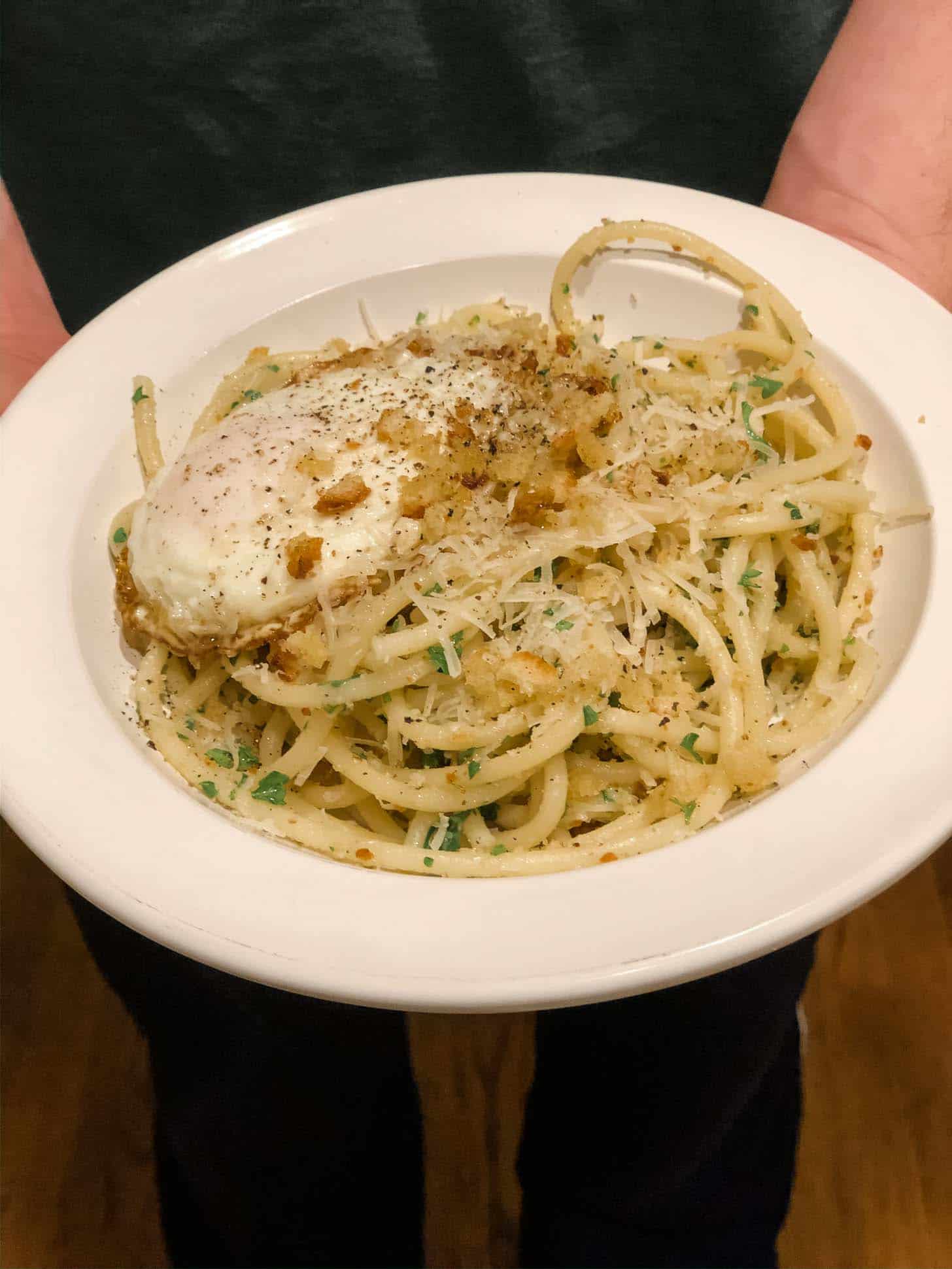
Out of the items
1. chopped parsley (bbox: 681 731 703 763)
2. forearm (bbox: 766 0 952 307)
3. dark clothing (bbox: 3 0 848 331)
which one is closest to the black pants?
chopped parsley (bbox: 681 731 703 763)

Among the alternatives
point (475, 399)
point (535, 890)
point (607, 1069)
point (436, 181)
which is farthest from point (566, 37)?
point (607, 1069)

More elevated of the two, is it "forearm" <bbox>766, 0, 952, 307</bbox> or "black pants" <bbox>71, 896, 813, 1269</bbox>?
"forearm" <bbox>766, 0, 952, 307</bbox>

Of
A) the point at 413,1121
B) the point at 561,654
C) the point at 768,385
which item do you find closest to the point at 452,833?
the point at 561,654

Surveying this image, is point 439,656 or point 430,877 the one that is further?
point 439,656

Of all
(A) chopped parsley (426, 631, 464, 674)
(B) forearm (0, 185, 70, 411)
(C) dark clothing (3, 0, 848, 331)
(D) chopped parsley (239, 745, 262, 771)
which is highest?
(C) dark clothing (3, 0, 848, 331)

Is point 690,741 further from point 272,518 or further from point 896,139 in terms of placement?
point 896,139

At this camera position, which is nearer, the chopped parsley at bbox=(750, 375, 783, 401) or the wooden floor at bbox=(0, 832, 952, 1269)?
the chopped parsley at bbox=(750, 375, 783, 401)

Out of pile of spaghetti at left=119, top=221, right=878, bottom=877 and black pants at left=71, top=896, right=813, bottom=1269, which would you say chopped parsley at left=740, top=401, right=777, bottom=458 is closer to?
pile of spaghetti at left=119, top=221, right=878, bottom=877
